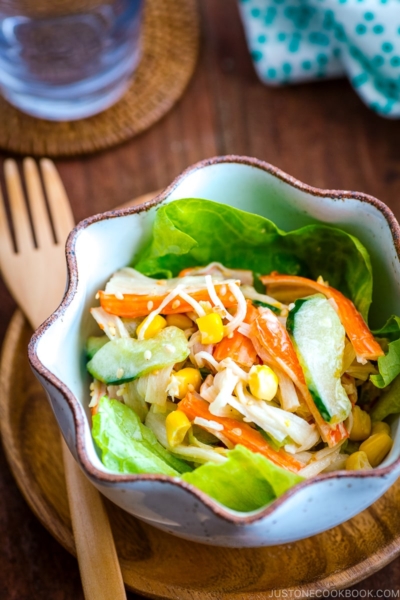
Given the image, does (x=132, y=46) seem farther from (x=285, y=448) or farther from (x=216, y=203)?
(x=285, y=448)

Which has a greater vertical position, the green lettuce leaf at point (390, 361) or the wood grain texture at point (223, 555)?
the green lettuce leaf at point (390, 361)

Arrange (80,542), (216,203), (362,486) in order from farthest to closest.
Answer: (216,203)
(80,542)
(362,486)

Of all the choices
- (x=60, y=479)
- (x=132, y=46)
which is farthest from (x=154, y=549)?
(x=132, y=46)

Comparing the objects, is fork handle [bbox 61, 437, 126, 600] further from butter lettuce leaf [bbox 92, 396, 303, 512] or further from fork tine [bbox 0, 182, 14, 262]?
fork tine [bbox 0, 182, 14, 262]

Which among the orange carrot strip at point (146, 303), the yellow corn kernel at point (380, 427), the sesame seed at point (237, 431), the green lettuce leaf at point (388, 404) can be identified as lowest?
the yellow corn kernel at point (380, 427)

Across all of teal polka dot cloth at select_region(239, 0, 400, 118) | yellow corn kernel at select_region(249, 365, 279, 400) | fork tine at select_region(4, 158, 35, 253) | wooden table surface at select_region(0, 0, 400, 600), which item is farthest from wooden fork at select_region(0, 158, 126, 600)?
teal polka dot cloth at select_region(239, 0, 400, 118)

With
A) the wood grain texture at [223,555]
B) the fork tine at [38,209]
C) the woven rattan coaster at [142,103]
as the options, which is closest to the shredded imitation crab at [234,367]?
the wood grain texture at [223,555]

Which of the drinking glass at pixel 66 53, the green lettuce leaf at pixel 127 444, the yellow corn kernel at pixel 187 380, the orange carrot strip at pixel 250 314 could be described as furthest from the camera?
the drinking glass at pixel 66 53

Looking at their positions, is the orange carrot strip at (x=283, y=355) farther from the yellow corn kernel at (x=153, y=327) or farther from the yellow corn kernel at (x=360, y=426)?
the yellow corn kernel at (x=153, y=327)
